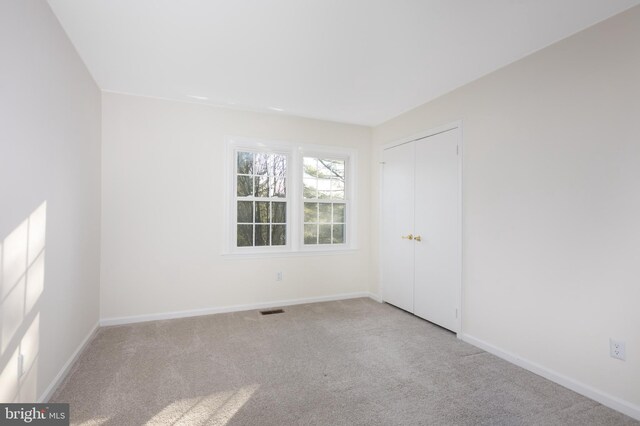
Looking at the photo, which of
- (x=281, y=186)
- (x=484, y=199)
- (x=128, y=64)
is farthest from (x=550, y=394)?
(x=128, y=64)

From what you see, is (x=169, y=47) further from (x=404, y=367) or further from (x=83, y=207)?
(x=404, y=367)

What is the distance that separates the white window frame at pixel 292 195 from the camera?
3902 millimetres

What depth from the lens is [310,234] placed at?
445cm

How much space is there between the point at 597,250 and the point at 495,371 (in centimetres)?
121

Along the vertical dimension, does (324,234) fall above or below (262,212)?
below

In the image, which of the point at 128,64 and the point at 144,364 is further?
the point at 128,64

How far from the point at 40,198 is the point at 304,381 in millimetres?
2188

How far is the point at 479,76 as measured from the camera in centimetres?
296

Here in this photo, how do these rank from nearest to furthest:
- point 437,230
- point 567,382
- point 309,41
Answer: point 567,382 < point 309,41 < point 437,230

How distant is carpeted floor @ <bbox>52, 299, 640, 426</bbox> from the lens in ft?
6.25

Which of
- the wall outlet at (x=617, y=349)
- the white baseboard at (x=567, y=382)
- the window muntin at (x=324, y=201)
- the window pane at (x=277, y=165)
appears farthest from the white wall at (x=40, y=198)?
the wall outlet at (x=617, y=349)

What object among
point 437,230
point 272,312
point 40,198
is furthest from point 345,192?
point 40,198

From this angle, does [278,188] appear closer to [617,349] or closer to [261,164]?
[261,164]

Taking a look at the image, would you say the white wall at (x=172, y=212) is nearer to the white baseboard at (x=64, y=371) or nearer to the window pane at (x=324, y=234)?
the white baseboard at (x=64, y=371)
